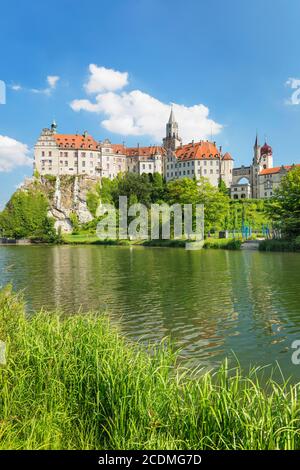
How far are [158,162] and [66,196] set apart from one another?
40031 mm

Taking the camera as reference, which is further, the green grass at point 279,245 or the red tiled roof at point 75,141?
the red tiled roof at point 75,141

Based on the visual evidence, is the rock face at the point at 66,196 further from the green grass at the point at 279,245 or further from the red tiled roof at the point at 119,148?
the green grass at the point at 279,245

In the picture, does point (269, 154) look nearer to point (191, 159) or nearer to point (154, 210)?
point (191, 159)

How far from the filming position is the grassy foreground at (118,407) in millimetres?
5473

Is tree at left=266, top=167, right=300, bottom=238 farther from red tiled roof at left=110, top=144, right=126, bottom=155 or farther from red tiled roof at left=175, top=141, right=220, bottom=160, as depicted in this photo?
red tiled roof at left=110, top=144, right=126, bottom=155

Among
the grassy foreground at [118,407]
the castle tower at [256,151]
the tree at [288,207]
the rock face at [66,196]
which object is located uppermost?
the castle tower at [256,151]

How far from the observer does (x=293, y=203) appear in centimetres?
5644

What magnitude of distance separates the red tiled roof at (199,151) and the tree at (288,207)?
270ft

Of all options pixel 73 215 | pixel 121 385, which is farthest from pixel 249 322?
pixel 73 215

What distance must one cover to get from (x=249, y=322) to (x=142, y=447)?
11.2 metres

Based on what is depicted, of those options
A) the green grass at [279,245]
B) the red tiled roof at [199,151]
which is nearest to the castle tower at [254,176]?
the red tiled roof at [199,151]

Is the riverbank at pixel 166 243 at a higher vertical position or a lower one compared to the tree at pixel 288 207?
lower

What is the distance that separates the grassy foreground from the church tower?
15384 cm

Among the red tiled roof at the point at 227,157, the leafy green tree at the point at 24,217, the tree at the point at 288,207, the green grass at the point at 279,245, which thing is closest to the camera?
the green grass at the point at 279,245
